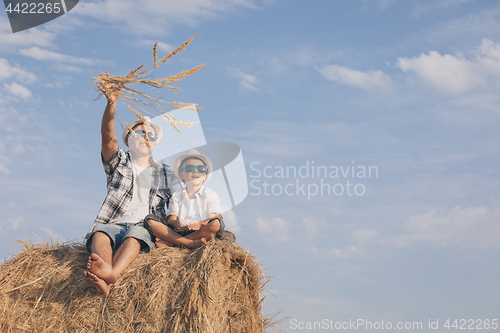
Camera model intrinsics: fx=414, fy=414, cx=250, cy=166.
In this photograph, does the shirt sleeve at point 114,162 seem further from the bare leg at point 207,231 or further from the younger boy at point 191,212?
the bare leg at point 207,231

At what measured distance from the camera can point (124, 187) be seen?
5.05m

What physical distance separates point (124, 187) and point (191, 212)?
93cm

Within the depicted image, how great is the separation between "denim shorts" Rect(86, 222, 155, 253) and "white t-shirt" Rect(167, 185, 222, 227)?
16.8 inches

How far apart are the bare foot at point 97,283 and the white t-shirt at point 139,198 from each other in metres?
1.10

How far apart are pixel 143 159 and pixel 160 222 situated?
3.67 feet

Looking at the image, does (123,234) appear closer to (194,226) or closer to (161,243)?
(161,243)

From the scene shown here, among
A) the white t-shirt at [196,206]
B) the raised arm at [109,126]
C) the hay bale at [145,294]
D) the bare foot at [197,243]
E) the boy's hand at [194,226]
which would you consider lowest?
the hay bale at [145,294]

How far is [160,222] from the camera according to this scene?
454 cm

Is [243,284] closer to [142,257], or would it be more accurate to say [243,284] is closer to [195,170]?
[142,257]

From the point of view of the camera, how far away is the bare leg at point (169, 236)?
450cm

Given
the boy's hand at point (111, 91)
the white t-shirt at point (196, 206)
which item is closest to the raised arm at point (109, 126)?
the boy's hand at point (111, 91)

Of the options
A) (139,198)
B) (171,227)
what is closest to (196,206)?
(171,227)

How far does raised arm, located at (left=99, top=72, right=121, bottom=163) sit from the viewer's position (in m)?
4.07

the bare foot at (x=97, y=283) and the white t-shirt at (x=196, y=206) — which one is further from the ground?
the white t-shirt at (x=196, y=206)
